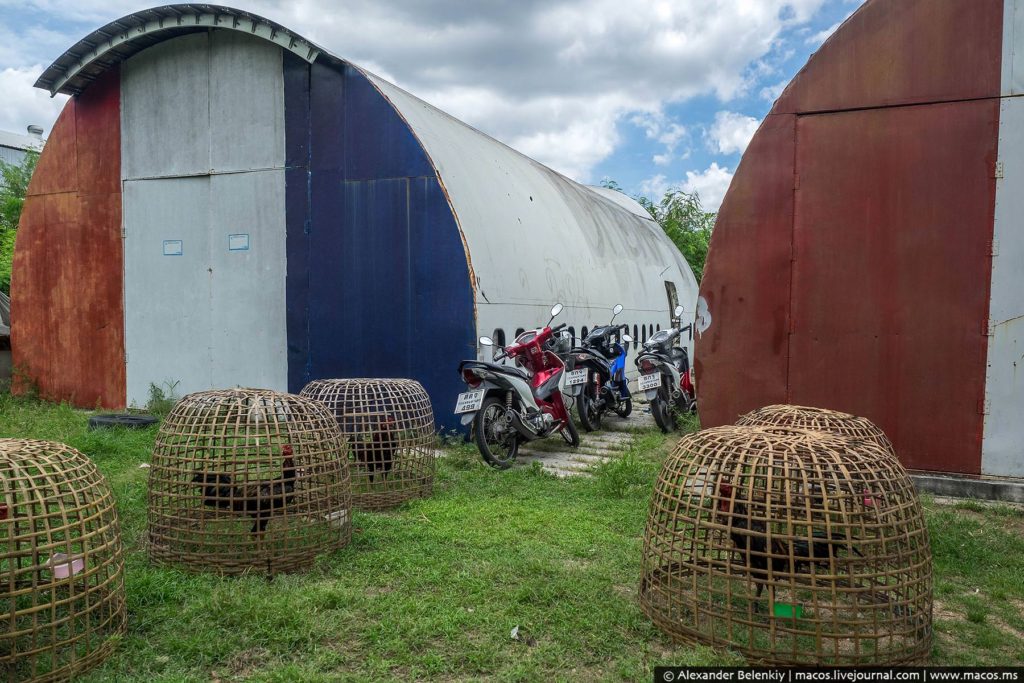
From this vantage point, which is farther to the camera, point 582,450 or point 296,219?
point 296,219

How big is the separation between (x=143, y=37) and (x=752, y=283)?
8.23 meters

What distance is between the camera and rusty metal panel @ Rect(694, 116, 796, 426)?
6.79 metres

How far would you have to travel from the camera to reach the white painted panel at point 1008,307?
6.07 metres

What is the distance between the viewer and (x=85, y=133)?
10664mm

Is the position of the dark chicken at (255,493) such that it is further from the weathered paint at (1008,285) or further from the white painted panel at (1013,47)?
the white painted panel at (1013,47)

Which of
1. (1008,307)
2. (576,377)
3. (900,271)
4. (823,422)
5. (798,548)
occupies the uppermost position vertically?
(900,271)

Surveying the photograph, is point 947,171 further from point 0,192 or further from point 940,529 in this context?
point 0,192

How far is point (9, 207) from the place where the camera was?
22641mm

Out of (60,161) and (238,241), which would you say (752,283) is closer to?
(238,241)

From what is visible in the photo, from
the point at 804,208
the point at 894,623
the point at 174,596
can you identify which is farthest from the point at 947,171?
the point at 174,596

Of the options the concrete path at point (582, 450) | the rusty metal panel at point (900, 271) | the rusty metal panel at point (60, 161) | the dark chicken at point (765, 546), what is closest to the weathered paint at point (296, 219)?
the rusty metal panel at point (60, 161)

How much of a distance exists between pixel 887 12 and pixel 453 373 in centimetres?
534

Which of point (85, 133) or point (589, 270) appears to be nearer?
point (85, 133)

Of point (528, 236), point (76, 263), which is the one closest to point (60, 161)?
point (76, 263)
